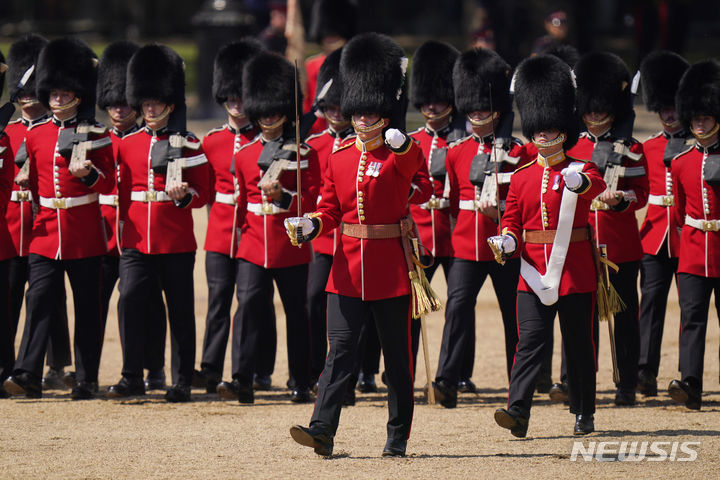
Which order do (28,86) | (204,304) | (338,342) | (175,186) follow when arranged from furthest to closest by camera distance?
(204,304)
(28,86)
(175,186)
(338,342)

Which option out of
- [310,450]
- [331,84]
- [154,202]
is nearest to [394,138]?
[310,450]

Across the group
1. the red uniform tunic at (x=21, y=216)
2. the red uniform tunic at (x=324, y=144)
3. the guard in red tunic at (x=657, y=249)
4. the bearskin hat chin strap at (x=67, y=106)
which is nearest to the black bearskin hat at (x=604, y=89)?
the guard in red tunic at (x=657, y=249)

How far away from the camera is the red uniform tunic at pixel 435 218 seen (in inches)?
286

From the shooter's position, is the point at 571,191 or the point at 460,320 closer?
the point at 571,191

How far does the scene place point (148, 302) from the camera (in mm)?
7180

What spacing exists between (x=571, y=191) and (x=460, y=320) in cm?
120

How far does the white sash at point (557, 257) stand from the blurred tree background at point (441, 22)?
37.5ft

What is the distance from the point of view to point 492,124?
279 inches

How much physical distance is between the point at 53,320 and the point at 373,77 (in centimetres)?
242

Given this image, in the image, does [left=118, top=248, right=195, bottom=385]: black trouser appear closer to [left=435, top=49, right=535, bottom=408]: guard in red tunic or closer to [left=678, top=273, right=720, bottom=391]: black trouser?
[left=435, top=49, right=535, bottom=408]: guard in red tunic

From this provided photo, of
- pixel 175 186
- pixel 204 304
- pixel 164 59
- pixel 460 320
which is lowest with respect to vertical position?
pixel 204 304

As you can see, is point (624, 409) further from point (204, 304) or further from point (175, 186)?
point (204, 304)

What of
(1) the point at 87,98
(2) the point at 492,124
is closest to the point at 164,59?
(1) the point at 87,98

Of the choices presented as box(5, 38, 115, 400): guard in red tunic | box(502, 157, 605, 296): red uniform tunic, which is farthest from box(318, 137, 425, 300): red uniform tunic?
box(5, 38, 115, 400): guard in red tunic
